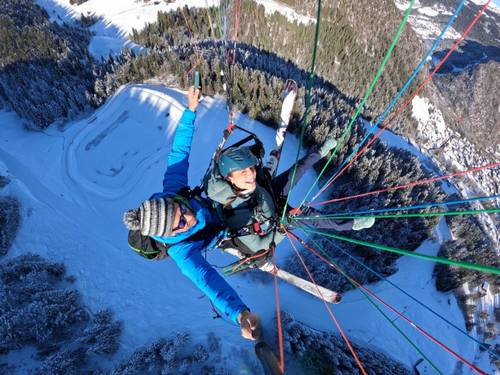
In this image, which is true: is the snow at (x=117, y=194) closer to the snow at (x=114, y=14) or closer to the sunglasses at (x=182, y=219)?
the sunglasses at (x=182, y=219)

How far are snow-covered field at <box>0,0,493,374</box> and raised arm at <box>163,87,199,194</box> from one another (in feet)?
15.0

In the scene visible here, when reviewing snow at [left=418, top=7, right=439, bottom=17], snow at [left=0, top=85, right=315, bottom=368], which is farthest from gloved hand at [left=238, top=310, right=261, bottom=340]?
snow at [left=418, top=7, right=439, bottom=17]

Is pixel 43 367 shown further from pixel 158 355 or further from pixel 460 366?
pixel 460 366

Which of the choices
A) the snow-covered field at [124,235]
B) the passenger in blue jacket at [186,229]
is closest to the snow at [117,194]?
the snow-covered field at [124,235]

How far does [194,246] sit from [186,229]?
0.79ft

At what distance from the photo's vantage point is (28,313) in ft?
20.9

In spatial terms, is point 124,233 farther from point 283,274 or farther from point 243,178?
point 243,178

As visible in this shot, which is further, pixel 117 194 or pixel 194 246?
pixel 117 194

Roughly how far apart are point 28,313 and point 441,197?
51.9 feet

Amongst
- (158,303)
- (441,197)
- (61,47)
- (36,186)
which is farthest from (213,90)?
(61,47)

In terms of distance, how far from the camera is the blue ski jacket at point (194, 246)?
111 inches

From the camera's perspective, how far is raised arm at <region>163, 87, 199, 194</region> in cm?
380

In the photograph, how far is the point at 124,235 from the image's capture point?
9.06 metres

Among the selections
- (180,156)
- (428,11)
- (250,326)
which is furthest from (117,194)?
(428,11)
